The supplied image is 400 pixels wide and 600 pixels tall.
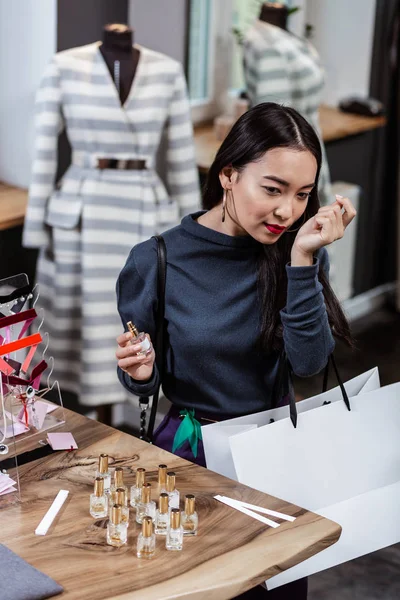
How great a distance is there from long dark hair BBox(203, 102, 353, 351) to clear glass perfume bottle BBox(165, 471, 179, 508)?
0.40 m

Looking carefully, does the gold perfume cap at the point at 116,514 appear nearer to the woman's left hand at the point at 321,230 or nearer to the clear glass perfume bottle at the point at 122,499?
the clear glass perfume bottle at the point at 122,499

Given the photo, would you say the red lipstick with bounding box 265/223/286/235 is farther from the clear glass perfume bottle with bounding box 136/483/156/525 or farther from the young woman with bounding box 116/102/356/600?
the clear glass perfume bottle with bounding box 136/483/156/525

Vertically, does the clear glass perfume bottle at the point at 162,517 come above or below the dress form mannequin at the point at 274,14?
below

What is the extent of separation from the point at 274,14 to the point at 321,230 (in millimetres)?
2379

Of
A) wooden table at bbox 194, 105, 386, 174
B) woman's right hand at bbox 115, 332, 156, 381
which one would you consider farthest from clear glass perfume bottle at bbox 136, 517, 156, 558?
wooden table at bbox 194, 105, 386, 174

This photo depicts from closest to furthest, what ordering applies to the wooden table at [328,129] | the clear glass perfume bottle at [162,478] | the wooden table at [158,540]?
the wooden table at [158,540]
the clear glass perfume bottle at [162,478]
the wooden table at [328,129]

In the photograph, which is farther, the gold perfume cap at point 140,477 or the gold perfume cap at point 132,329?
the gold perfume cap at point 132,329

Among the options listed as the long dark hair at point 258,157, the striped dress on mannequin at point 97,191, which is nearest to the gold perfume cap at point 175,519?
the long dark hair at point 258,157

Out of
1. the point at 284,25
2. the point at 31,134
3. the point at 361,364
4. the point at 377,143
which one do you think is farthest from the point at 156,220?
the point at 377,143

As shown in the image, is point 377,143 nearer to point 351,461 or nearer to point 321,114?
point 321,114

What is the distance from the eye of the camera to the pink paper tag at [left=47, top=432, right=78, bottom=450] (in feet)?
5.85

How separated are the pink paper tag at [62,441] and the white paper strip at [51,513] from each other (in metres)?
0.15

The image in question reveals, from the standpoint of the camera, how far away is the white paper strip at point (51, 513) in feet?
5.01

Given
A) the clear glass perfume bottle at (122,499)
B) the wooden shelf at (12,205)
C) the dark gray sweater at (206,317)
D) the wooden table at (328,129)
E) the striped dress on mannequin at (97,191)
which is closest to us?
the clear glass perfume bottle at (122,499)
